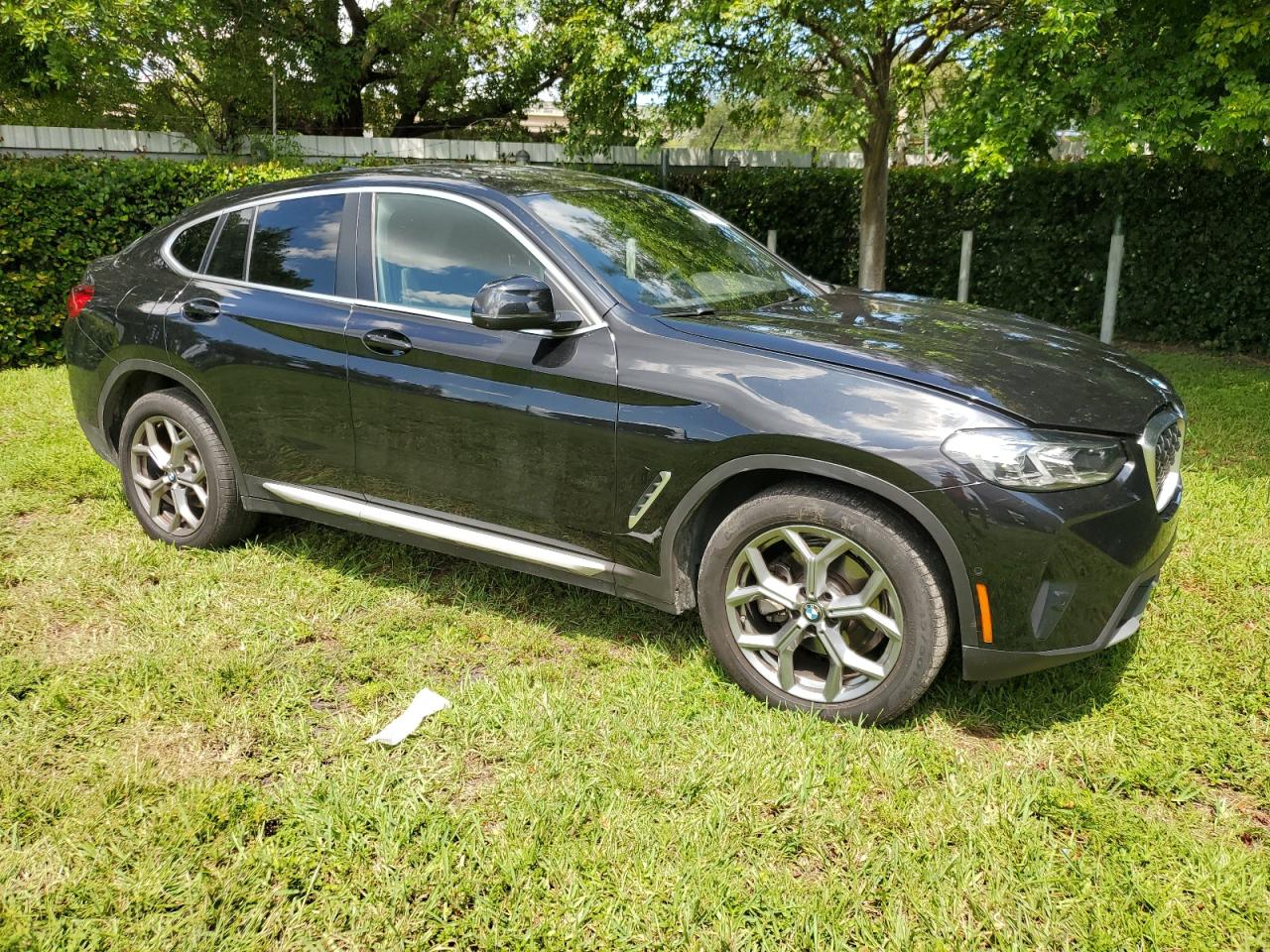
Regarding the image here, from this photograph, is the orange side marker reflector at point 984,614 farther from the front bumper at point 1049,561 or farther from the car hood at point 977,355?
the car hood at point 977,355

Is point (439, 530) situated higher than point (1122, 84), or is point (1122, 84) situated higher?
point (1122, 84)

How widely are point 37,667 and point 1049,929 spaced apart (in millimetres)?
3375

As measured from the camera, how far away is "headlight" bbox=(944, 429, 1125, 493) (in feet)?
8.89

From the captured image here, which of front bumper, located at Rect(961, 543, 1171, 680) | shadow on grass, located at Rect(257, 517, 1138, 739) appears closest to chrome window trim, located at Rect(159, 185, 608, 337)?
shadow on grass, located at Rect(257, 517, 1138, 739)

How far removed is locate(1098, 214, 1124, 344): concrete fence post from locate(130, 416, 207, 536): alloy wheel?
28.5 feet

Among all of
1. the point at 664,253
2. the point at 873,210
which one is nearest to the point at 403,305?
the point at 664,253

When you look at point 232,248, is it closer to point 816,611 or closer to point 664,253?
point 664,253

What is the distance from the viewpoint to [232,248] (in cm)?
430

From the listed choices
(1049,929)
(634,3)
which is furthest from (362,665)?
(634,3)

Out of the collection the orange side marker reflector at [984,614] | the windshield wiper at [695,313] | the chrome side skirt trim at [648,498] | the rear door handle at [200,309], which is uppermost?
the windshield wiper at [695,313]

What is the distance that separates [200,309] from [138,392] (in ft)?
2.48

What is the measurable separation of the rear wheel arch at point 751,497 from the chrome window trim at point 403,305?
0.70m

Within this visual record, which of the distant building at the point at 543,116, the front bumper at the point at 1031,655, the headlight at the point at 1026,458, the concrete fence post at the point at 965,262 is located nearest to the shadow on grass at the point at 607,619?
the front bumper at the point at 1031,655

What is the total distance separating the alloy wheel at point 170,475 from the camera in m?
4.42
